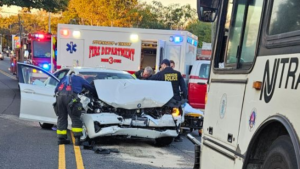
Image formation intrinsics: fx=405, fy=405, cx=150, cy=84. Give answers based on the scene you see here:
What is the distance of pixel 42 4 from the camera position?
21531mm

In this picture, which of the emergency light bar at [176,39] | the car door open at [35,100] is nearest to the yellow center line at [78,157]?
the car door open at [35,100]

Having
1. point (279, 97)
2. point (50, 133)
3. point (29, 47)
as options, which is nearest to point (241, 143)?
point (279, 97)

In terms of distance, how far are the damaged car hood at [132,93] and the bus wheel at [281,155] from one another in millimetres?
4651

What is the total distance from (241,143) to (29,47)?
18953 millimetres

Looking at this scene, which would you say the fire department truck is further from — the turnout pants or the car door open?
the turnout pants

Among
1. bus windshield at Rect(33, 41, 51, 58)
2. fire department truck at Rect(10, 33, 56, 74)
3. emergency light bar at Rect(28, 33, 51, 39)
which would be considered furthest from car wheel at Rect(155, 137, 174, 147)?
emergency light bar at Rect(28, 33, 51, 39)

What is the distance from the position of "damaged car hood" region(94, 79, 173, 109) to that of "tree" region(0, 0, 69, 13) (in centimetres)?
1421

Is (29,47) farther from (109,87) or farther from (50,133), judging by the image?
(109,87)

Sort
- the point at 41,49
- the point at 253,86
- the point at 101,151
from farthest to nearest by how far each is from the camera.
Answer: the point at 41,49 < the point at 101,151 < the point at 253,86

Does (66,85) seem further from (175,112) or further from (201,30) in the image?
(201,30)

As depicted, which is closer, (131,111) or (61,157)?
(61,157)

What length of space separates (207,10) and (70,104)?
3.93 meters

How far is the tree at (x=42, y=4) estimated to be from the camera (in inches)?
792

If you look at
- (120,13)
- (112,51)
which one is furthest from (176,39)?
(120,13)
